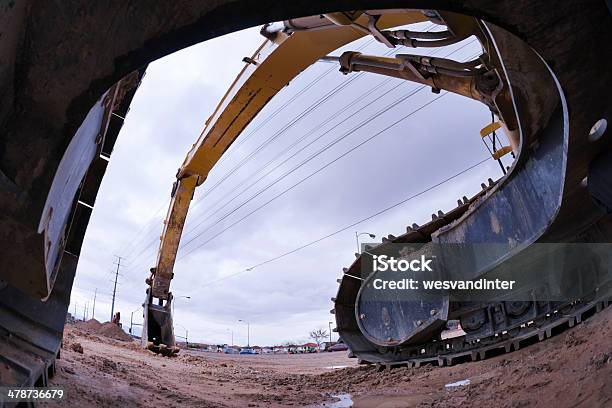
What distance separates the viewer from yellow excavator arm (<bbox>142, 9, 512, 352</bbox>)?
4785mm

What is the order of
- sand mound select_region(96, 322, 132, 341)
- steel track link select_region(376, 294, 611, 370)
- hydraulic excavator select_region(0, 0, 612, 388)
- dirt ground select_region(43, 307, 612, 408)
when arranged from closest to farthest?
hydraulic excavator select_region(0, 0, 612, 388) < dirt ground select_region(43, 307, 612, 408) < steel track link select_region(376, 294, 611, 370) < sand mound select_region(96, 322, 132, 341)

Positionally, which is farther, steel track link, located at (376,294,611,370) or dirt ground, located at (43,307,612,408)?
steel track link, located at (376,294,611,370)

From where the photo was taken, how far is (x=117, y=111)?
9.68 feet

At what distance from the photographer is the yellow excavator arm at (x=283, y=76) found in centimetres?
479

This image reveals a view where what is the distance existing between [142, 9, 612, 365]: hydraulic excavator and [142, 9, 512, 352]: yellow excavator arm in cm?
2

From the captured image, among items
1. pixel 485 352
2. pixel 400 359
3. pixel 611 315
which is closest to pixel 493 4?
pixel 611 315

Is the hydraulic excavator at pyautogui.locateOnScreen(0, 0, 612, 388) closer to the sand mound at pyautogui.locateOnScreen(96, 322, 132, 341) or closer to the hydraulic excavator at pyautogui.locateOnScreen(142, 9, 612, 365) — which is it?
the hydraulic excavator at pyautogui.locateOnScreen(142, 9, 612, 365)

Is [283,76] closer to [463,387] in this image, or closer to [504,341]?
[504,341]

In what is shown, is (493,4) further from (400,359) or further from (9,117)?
(400,359)

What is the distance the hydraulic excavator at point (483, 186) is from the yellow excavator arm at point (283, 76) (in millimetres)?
21

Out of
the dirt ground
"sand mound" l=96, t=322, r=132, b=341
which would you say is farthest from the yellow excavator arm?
"sand mound" l=96, t=322, r=132, b=341

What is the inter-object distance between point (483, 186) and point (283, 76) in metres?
3.95

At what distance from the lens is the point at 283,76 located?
310 inches

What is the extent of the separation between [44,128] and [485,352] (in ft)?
19.5
